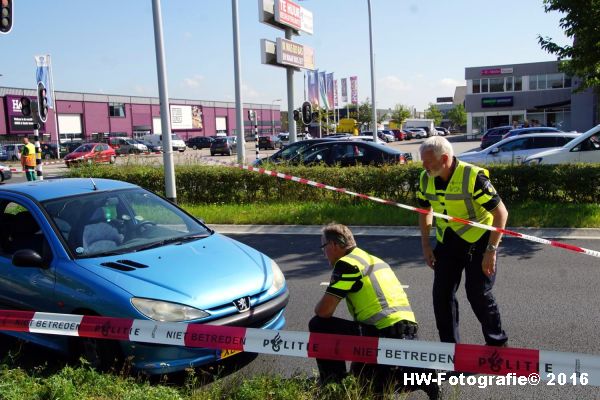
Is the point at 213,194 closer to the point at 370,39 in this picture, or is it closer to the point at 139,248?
the point at 139,248

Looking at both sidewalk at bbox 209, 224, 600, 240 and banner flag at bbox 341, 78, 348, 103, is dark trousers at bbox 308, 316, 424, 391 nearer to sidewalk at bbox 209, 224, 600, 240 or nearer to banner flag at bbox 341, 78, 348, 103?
sidewalk at bbox 209, 224, 600, 240

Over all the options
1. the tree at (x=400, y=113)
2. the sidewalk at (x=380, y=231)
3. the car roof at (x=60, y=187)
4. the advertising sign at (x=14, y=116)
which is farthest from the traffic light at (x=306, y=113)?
the tree at (x=400, y=113)

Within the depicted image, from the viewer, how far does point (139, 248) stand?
4918 millimetres

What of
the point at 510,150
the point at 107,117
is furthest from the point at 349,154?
the point at 107,117

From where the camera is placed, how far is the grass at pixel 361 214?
31.7 ft

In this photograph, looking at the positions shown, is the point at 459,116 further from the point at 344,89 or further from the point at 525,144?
the point at 525,144

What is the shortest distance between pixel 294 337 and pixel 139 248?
198 centimetres

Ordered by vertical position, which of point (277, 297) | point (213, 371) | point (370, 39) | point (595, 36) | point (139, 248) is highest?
point (370, 39)

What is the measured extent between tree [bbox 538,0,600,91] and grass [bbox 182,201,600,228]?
2.78 meters

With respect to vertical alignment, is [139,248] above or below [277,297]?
above

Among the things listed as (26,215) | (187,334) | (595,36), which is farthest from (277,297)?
(595,36)

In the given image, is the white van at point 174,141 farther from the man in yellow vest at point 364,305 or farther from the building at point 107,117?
the man in yellow vest at point 364,305

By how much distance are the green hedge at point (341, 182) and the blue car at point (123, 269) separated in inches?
258

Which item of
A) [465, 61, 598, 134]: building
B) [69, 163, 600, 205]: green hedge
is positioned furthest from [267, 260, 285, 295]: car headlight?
[465, 61, 598, 134]: building
